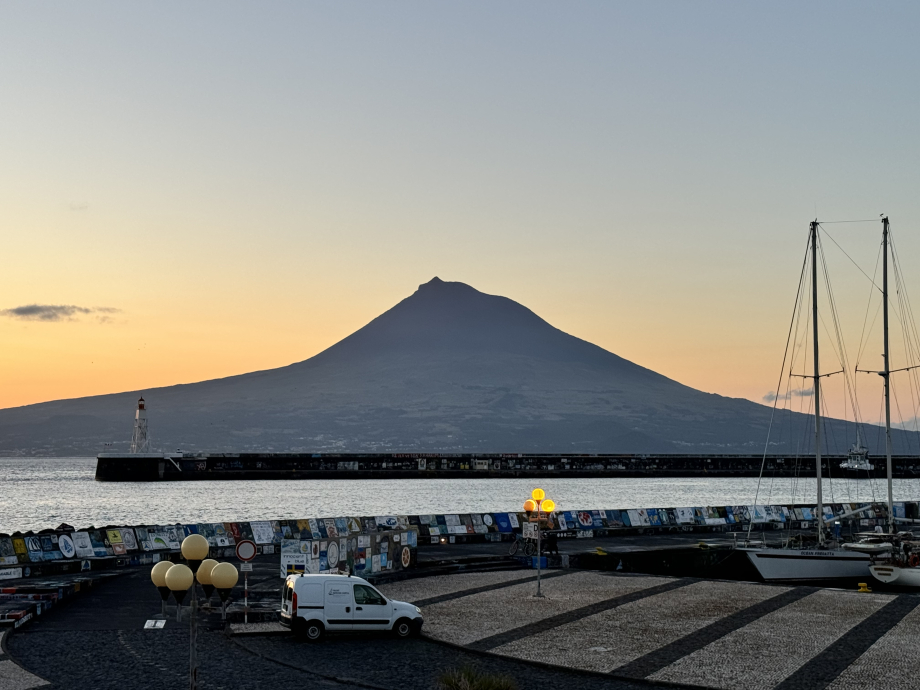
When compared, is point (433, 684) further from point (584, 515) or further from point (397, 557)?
point (584, 515)

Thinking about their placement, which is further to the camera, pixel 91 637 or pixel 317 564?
pixel 317 564

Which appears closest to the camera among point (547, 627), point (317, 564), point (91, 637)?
point (91, 637)

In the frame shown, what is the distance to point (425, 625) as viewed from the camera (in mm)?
30844

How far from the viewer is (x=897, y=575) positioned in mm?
44719

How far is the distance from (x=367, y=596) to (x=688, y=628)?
9.63 metres

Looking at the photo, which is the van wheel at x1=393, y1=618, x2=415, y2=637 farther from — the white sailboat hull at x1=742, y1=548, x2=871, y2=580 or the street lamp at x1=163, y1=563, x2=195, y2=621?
the white sailboat hull at x1=742, y1=548, x2=871, y2=580

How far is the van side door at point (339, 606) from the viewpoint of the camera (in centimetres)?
2845

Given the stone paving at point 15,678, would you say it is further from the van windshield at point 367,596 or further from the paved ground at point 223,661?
the van windshield at point 367,596

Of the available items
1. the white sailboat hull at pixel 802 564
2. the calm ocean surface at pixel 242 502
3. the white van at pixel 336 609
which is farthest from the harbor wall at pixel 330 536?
the calm ocean surface at pixel 242 502

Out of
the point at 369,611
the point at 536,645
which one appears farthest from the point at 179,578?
the point at 536,645

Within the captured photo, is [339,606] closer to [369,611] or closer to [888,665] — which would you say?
[369,611]

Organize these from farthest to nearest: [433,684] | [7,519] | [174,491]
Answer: [174,491] < [7,519] < [433,684]

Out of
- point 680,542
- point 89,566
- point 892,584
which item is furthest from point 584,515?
point 89,566

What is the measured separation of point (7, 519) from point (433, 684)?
108216 mm
